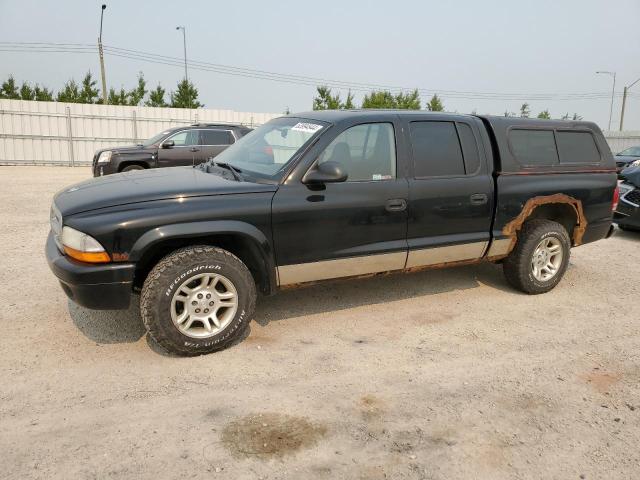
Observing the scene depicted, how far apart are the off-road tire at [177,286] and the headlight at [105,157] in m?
8.81

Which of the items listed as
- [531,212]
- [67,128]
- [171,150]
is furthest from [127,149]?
[67,128]

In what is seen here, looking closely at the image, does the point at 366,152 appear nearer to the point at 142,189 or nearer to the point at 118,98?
the point at 142,189

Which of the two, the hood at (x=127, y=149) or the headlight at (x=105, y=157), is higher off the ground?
the hood at (x=127, y=149)

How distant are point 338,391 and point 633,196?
740 cm

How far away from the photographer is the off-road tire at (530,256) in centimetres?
509

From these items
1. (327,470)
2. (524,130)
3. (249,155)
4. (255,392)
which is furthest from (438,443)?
(524,130)

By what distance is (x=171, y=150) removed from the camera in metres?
12.1

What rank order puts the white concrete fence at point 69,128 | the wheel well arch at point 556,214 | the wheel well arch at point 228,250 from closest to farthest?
the wheel well arch at point 228,250 → the wheel well arch at point 556,214 → the white concrete fence at point 69,128

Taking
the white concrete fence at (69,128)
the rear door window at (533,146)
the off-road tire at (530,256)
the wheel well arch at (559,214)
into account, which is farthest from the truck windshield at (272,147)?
the white concrete fence at (69,128)

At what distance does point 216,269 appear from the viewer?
362cm

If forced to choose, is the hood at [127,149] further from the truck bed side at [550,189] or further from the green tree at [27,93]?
the green tree at [27,93]

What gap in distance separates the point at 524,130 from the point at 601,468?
136 inches

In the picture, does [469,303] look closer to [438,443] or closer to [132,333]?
[438,443]

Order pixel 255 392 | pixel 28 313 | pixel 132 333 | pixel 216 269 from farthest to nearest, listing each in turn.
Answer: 1. pixel 28 313
2. pixel 132 333
3. pixel 216 269
4. pixel 255 392
